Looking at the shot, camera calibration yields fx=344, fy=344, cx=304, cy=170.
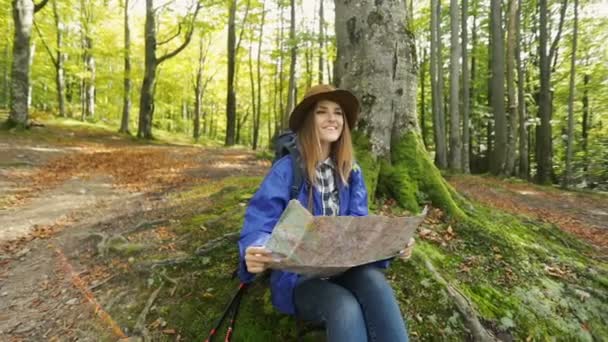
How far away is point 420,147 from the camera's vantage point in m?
4.26

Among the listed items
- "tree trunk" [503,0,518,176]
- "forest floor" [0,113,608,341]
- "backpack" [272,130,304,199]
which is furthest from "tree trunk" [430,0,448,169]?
"backpack" [272,130,304,199]

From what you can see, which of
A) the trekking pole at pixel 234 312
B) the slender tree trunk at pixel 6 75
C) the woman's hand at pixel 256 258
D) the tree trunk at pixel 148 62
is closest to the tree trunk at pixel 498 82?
the trekking pole at pixel 234 312

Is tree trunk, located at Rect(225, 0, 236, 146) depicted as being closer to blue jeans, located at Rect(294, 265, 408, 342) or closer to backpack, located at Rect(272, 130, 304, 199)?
backpack, located at Rect(272, 130, 304, 199)

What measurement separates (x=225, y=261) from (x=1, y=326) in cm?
186

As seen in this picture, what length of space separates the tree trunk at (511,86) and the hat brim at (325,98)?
40.5ft

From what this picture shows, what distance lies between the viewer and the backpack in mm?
2279

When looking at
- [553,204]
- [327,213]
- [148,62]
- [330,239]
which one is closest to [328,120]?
[327,213]

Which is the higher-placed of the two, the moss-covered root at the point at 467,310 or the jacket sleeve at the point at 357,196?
the jacket sleeve at the point at 357,196

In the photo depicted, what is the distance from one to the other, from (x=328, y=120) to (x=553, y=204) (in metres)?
9.36

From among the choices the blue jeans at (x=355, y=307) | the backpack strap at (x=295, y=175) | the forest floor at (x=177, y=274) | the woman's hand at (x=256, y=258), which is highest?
the backpack strap at (x=295, y=175)

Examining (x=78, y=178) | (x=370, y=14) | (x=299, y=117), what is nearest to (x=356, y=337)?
(x=299, y=117)

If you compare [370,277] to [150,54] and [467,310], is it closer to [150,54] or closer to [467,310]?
[467,310]

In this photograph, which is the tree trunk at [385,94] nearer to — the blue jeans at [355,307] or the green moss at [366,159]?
the green moss at [366,159]

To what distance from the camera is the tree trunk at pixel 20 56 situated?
40.3 feet
